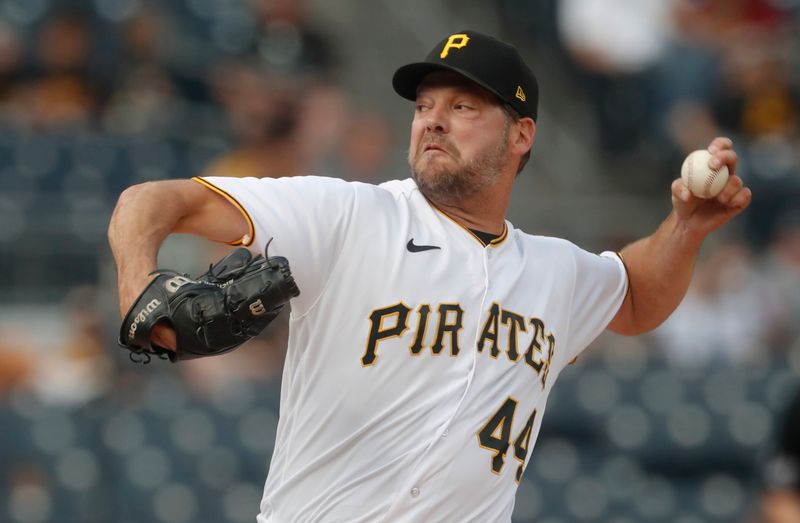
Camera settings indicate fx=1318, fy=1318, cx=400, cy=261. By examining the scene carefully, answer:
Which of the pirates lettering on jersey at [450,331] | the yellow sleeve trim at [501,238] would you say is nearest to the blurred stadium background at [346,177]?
the yellow sleeve trim at [501,238]

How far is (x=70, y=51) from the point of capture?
971cm

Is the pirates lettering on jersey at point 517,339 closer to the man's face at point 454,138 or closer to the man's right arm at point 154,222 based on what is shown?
the man's face at point 454,138

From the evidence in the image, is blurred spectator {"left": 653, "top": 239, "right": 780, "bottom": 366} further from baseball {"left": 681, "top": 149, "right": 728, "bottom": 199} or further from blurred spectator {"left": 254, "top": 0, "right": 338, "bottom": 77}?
baseball {"left": 681, "top": 149, "right": 728, "bottom": 199}

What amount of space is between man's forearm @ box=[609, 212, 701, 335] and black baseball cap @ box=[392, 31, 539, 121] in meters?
0.68

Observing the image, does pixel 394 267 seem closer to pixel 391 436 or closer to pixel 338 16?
pixel 391 436

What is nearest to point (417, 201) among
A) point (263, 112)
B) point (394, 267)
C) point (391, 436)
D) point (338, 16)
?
point (394, 267)

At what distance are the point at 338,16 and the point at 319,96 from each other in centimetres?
215

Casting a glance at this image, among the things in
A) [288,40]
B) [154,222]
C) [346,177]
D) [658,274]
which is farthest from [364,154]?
[154,222]

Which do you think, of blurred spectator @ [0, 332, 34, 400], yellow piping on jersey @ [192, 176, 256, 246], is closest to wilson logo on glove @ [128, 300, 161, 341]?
yellow piping on jersey @ [192, 176, 256, 246]

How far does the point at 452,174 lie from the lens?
3699mm

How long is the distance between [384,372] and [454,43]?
98cm

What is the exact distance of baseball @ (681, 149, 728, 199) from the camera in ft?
13.0

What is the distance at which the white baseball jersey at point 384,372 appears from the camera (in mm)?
3404

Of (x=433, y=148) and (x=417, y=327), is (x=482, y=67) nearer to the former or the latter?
(x=433, y=148)
